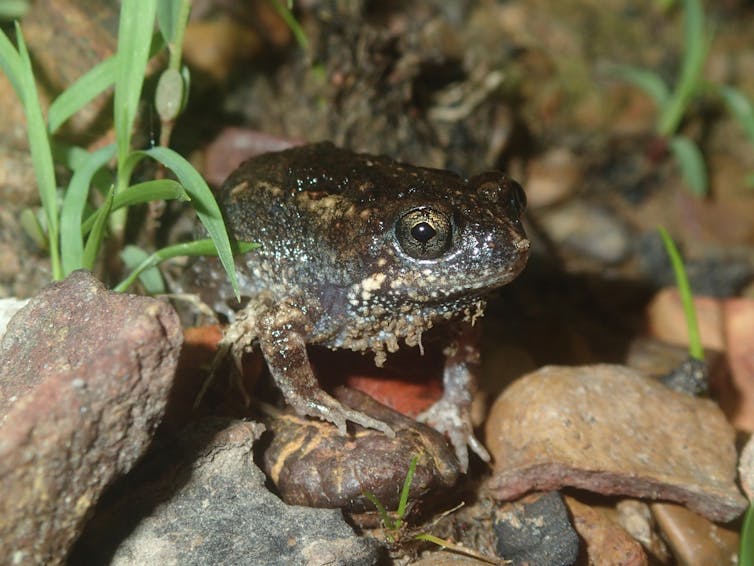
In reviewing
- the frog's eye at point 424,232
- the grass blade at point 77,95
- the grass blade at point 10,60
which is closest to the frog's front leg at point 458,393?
the frog's eye at point 424,232

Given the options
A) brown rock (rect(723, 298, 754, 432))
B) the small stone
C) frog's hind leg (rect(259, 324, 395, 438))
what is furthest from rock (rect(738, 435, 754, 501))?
the small stone

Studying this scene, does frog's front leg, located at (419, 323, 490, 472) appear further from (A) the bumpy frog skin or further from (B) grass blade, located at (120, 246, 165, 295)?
(B) grass blade, located at (120, 246, 165, 295)

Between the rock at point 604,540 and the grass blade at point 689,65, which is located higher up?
the grass blade at point 689,65

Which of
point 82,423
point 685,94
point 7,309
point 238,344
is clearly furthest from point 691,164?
point 82,423

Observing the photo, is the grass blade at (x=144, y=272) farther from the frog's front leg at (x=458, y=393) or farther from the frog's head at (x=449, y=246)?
the frog's front leg at (x=458, y=393)

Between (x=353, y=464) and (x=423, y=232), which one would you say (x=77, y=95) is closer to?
(x=423, y=232)

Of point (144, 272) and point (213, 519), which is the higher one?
point (144, 272)
